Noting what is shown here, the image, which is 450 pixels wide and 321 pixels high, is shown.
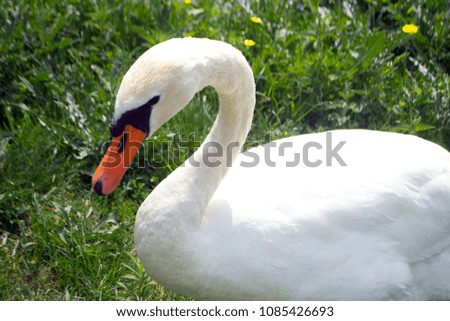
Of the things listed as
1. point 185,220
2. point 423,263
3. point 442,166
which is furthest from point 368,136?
point 185,220

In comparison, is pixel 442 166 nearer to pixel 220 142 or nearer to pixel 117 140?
pixel 220 142

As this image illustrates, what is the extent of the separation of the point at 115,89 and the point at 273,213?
1.74m

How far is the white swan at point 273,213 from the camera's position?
323cm

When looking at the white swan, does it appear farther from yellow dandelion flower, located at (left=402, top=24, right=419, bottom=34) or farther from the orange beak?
yellow dandelion flower, located at (left=402, top=24, right=419, bottom=34)

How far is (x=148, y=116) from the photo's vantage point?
3.10 m

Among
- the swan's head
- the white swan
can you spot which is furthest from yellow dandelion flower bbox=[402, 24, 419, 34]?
the swan's head

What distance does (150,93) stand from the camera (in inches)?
119

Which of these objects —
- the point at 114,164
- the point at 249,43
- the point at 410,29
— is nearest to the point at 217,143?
the point at 114,164

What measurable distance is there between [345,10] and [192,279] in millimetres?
2795

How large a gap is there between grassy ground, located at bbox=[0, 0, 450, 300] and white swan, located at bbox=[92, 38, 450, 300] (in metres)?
0.64

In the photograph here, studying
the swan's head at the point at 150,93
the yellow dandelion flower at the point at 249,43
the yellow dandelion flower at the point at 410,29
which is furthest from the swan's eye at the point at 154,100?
the yellow dandelion flower at the point at 410,29

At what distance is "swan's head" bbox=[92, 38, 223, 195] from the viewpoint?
2.99 metres

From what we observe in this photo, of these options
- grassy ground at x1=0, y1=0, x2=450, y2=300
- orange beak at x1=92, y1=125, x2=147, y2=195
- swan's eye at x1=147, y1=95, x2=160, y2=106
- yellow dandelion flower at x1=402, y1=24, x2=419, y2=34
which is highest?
swan's eye at x1=147, y1=95, x2=160, y2=106

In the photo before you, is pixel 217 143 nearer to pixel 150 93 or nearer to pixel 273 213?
pixel 273 213
